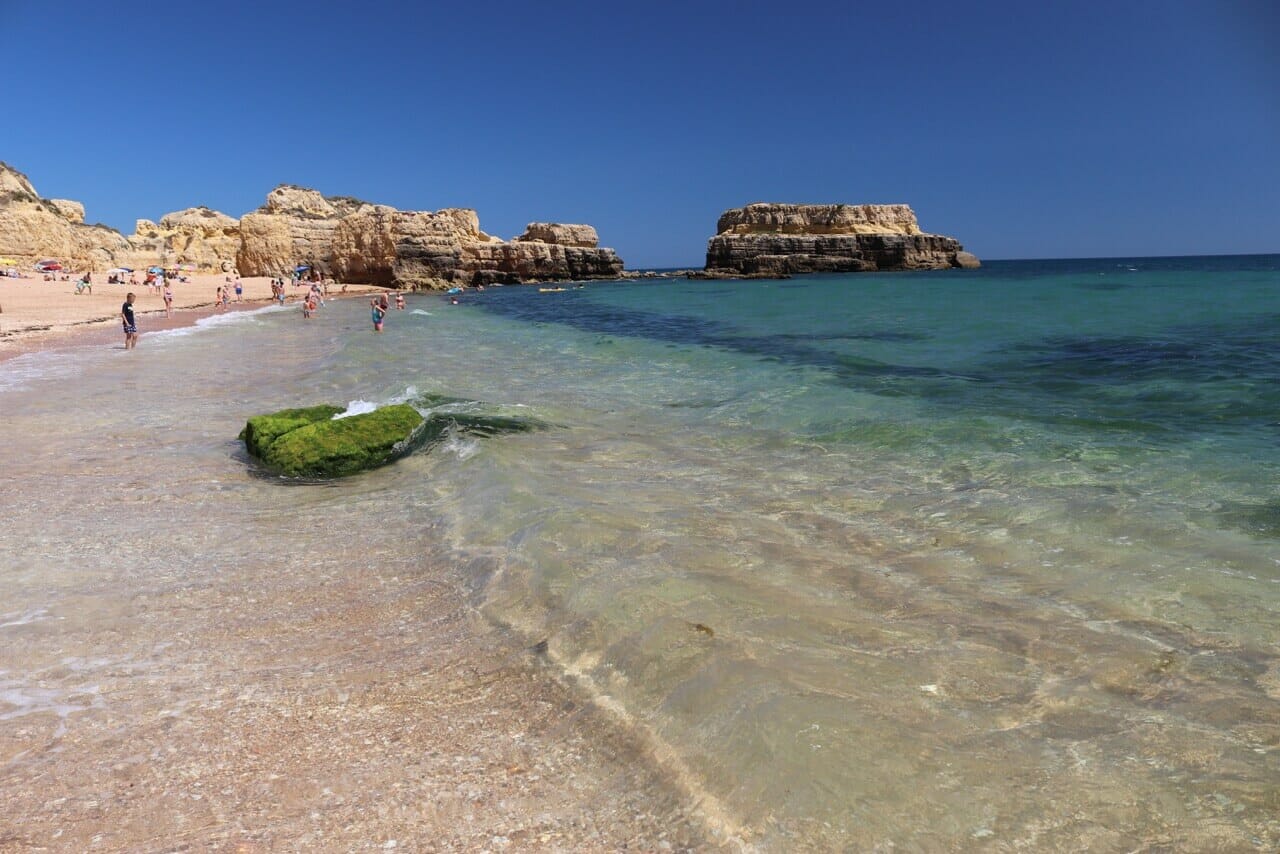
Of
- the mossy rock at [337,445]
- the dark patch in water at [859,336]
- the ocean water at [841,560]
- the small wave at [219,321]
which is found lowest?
the ocean water at [841,560]

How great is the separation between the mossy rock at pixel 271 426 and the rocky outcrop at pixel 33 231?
64.5 m

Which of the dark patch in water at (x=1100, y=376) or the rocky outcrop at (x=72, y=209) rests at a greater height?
the rocky outcrop at (x=72, y=209)

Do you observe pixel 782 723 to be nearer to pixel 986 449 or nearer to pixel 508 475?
pixel 508 475

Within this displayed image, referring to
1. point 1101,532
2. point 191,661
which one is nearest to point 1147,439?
point 1101,532

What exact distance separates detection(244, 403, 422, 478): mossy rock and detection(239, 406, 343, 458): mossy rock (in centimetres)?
2

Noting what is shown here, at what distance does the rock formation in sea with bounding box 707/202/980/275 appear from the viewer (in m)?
96.9

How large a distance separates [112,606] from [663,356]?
14.9 metres

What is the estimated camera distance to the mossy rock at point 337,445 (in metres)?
7.16

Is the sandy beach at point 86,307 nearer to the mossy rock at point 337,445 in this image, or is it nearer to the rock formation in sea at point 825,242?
the mossy rock at point 337,445

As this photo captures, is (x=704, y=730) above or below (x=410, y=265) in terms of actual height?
below

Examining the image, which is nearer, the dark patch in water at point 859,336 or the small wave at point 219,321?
the dark patch in water at point 859,336

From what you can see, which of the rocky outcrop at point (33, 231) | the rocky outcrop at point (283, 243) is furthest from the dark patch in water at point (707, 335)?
the rocky outcrop at point (33, 231)

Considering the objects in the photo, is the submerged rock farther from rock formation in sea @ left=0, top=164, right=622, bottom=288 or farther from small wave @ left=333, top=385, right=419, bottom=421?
rock formation in sea @ left=0, top=164, right=622, bottom=288

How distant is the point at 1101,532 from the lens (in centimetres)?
542
